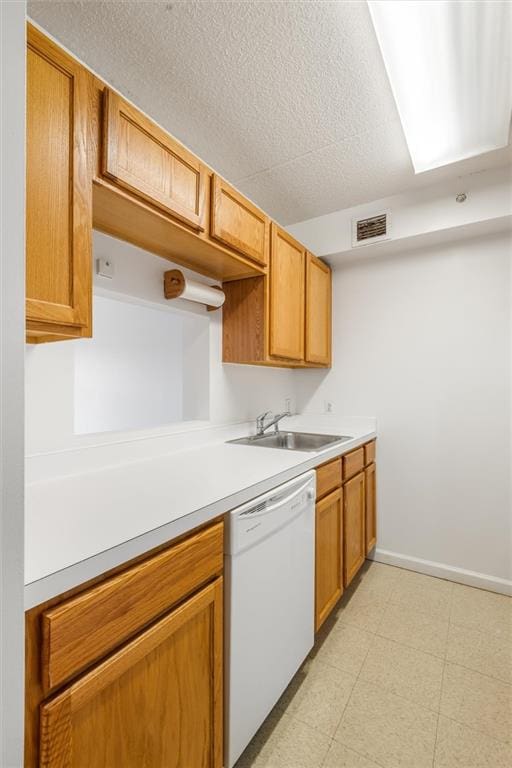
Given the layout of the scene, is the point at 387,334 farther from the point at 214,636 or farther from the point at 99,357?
the point at 99,357

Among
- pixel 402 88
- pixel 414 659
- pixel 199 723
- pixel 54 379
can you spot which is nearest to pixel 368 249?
pixel 402 88

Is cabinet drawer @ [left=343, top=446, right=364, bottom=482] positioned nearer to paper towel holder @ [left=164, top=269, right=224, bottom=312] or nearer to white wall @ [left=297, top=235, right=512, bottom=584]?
white wall @ [left=297, top=235, right=512, bottom=584]

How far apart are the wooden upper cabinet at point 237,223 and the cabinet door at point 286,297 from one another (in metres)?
0.13

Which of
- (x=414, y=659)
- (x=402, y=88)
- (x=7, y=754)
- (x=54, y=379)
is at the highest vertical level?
(x=402, y=88)

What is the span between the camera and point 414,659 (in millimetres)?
1657

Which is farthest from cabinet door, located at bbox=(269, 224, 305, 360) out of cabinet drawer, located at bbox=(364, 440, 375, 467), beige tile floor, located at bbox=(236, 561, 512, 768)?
beige tile floor, located at bbox=(236, 561, 512, 768)

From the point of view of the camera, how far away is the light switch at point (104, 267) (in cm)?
149

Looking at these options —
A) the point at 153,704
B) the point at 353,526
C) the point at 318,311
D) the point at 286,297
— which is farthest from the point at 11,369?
the point at 318,311

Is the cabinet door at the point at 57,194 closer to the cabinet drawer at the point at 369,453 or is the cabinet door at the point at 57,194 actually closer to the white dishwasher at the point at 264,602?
the white dishwasher at the point at 264,602

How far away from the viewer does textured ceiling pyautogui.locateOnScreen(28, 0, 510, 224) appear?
120 cm

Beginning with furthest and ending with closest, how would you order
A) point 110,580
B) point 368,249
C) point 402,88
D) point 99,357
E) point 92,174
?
point 99,357 < point 368,249 < point 402,88 < point 92,174 < point 110,580

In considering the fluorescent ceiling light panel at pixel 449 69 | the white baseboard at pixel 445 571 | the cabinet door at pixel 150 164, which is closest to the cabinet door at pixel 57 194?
the cabinet door at pixel 150 164

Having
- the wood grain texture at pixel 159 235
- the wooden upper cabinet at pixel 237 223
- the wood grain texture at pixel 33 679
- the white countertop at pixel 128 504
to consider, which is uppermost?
the wooden upper cabinet at pixel 237 223

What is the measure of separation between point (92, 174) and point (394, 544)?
2707mm
